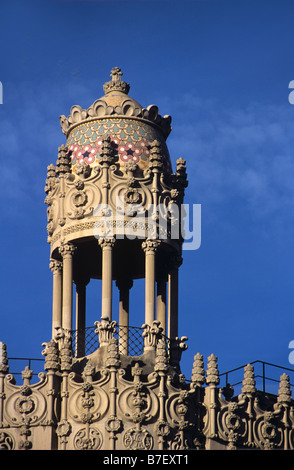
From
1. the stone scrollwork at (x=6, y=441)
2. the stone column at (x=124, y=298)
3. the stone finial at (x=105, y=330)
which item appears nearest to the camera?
the stone scrollwork at (x=6, y=441)

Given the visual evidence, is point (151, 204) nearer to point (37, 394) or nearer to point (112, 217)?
point (112, 217)

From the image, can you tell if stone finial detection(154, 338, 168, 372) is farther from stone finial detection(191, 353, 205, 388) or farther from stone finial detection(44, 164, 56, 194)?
stone finial detection(44, 164, 56, 194)

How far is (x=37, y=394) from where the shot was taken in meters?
72.6

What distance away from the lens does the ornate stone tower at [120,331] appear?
2835 inches

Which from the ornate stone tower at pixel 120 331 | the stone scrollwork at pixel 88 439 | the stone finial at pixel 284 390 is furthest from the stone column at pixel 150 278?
the stone finial at pixel 284 390

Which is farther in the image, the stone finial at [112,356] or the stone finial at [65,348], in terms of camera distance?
the stone finial at [65,348]

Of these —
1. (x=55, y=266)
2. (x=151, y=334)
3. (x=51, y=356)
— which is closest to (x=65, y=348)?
(x=51, y=356)

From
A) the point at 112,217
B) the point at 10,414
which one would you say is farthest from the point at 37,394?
the point at 112,217

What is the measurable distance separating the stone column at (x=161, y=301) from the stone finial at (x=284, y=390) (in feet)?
15.6

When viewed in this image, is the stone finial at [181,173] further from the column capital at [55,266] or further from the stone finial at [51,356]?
the stone finial at [51,356]

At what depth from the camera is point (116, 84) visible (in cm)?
7806

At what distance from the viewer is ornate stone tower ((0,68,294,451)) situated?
7200cm

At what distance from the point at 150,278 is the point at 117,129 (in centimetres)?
606
